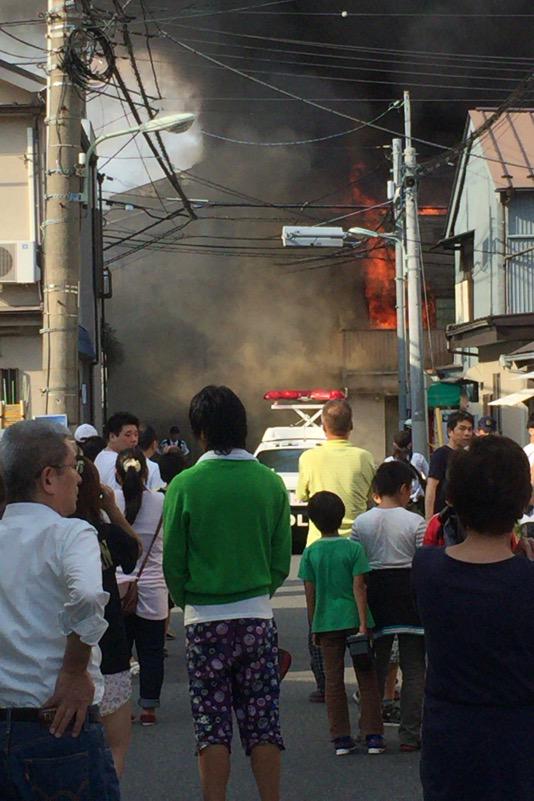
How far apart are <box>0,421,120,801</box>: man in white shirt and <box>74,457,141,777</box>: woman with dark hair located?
1.11 meters

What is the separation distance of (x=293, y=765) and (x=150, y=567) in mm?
1707

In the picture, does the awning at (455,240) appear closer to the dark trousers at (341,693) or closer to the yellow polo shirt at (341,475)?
the yellow polo shirt at (341,475)

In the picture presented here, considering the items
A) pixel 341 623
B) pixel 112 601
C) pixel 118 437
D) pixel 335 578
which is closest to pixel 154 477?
pixel 118 437

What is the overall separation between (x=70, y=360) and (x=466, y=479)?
7978mm

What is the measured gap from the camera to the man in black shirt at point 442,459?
9516 millimetres

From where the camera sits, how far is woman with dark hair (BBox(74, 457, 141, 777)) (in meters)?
4.55

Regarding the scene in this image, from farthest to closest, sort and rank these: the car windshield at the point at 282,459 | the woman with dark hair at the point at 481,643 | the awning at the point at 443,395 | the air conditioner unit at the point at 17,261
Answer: the awning at the point at 443,395 → the air conditioner unit at the point at 17,261 → the car windshield at the point at 282,459 → the woman with dark hair at the point at 481,643

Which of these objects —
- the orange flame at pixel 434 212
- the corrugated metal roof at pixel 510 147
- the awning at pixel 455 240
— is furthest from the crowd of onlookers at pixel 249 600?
the orange flame at pixel 434 212

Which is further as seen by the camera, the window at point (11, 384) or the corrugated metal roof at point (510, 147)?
the corrugated metal roof at point (510, 147)

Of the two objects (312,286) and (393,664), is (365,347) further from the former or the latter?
(393,664)

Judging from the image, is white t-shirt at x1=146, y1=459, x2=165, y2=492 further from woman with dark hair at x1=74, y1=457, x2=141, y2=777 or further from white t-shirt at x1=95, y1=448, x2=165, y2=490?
woman with dark hair at x1=74, y1=457, x2=141, y2=777

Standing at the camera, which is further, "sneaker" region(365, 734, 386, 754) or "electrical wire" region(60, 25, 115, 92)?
"electrical wire" region(60, 25, 115, 92)

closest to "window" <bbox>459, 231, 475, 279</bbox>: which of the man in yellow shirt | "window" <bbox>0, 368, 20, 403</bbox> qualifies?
"window" <bbox>0, 368, 20, 403</bbox>

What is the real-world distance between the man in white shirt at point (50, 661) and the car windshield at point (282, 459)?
15861mm
